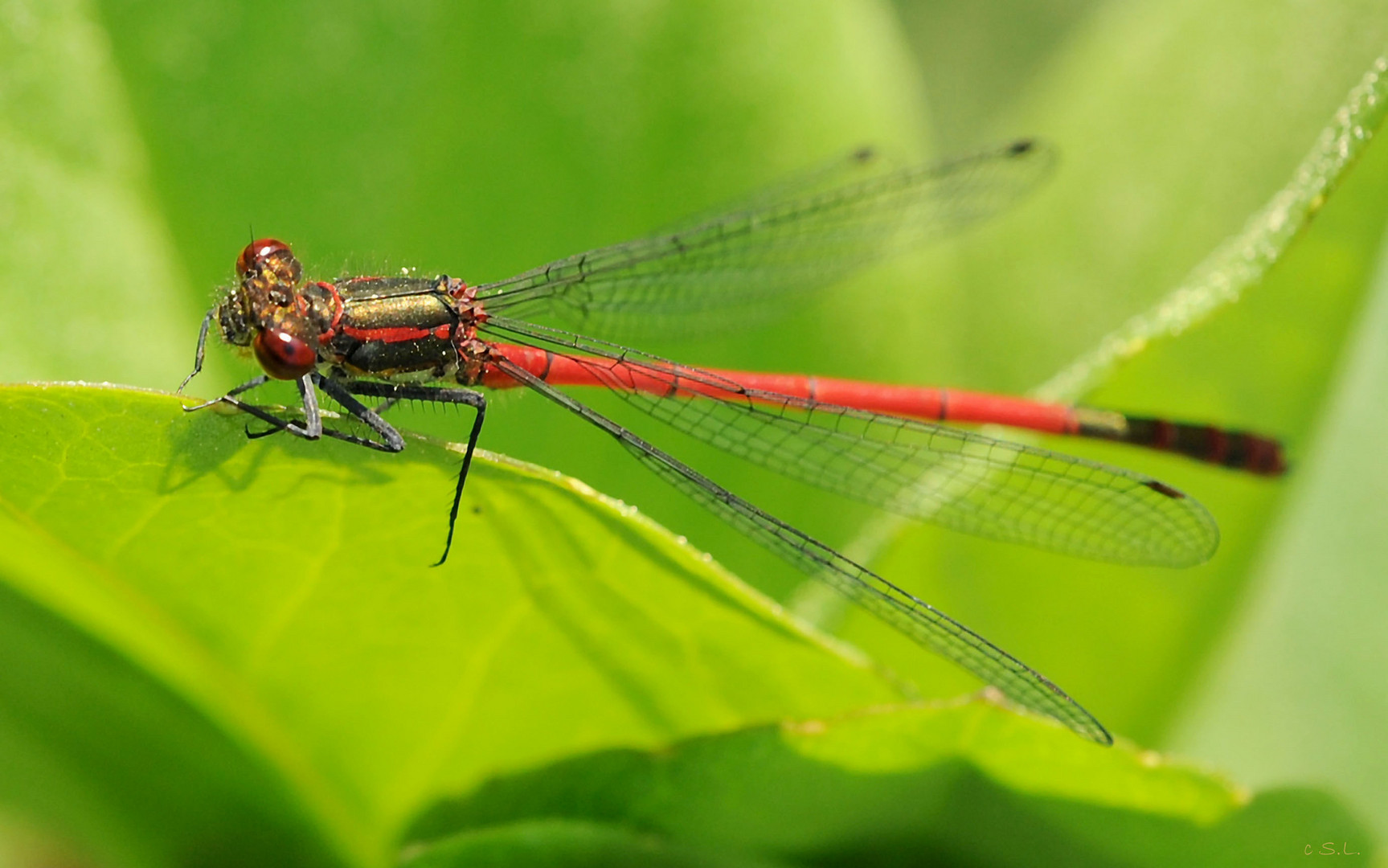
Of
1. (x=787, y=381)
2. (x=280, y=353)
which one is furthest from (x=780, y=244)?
(x=280, y=353)

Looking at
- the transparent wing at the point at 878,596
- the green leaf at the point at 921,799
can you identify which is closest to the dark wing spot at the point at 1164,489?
the transparent wing at the point at 878,596

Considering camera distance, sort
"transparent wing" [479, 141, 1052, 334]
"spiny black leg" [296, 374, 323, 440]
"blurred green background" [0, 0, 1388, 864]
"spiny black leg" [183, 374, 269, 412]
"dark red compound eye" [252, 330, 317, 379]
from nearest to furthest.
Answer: "spiny black leg" [183, 374, 269, 412] < "spiny black leg" [296, 374, 323, 440] < "blurred green background" [0, 0, 1388, 864] < "dark red compound eye" [252, 330, 317, 379] < "transparent wing" [479, 141, 1052, 334]

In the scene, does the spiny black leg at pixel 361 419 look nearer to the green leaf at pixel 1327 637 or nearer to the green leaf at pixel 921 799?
the green leaf at pixel 921 799

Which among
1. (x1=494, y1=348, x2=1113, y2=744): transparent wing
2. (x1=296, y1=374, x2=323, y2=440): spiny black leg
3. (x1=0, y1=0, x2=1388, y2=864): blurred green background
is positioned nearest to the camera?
(x1=296, y1=374, x2=323, y2=440): spiny black leg

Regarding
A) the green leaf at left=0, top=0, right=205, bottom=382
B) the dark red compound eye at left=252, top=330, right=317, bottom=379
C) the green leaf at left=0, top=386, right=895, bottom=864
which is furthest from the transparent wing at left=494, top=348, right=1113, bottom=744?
the green leaf at left=0, top=0, right=205, bottom=382

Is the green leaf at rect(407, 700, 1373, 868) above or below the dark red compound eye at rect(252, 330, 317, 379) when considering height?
below

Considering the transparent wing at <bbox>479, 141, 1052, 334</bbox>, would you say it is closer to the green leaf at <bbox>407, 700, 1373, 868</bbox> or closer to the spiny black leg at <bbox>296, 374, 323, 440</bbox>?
the spiny black leg at <bbox>296, 374, 323, 440</bbox>
